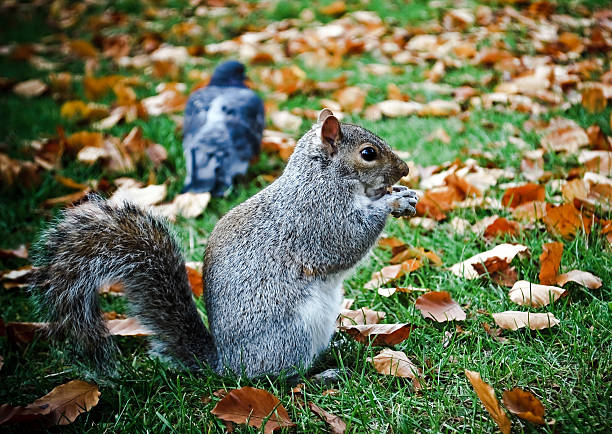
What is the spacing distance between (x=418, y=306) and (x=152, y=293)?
0.86 m

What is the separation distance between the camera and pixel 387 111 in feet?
12.1

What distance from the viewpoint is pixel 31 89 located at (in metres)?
4.84

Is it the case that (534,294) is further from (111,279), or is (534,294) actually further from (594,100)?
(594,100)

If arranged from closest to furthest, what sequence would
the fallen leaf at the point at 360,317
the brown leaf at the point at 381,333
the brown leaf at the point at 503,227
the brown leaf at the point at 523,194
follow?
the brown leaf at the point at 381,333 < the fallen leaf at the point at 360,317 < the brown leaf at the point at 503,227 < the brown leaf at the point at 523,194

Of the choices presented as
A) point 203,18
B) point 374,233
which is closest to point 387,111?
point 374,233

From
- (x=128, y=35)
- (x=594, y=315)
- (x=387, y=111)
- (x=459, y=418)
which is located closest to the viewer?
(x=459, y=418)

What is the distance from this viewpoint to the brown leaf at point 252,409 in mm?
1469

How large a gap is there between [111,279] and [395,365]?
0.88 m

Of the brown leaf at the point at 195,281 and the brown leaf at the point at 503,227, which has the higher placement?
the brown leaf at the point at 503,227

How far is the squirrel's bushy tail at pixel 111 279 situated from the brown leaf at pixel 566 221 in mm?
1355

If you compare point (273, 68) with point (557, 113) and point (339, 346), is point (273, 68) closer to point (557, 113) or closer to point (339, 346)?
point (557, 113)

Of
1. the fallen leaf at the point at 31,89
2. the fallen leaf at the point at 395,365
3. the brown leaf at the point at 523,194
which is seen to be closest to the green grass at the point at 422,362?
the fallen leaf at the point at 395,365

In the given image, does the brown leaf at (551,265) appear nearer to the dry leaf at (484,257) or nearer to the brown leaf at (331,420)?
the dry leaf at (484,257)

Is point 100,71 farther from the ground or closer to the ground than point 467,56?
closer to the ground
